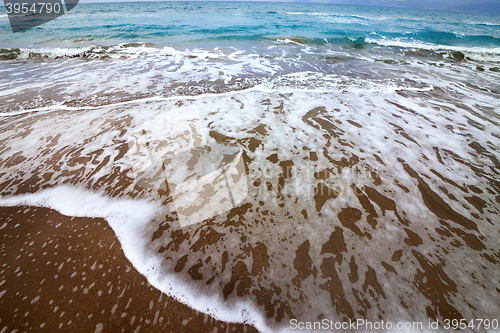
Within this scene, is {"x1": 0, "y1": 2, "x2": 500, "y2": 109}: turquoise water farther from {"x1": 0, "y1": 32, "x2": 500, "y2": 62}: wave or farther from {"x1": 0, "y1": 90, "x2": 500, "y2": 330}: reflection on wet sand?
{"x1": 0, "y1": 90, "x2": 500, "y2": 330}: reflection on wet sand

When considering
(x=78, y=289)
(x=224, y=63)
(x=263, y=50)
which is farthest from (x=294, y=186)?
(x=263, y=50)

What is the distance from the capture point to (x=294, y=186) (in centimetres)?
314

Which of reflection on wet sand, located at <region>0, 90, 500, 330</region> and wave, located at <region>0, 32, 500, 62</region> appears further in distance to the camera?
wave, located at <region>0, 32, 500, 62</region>

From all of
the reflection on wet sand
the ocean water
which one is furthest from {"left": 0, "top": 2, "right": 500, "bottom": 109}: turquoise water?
the reflection on wet sand

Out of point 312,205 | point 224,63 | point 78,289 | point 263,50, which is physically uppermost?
point 263,50

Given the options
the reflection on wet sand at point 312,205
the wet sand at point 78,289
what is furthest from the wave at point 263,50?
the wet sand at point 78,289

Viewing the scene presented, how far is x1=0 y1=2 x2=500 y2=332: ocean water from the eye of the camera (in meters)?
2.03

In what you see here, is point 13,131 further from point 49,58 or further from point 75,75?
point 49,58

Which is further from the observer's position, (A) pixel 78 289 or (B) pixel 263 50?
(B) pixel 263 50

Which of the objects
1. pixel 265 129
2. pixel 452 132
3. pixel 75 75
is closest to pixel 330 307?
pixel 265 129

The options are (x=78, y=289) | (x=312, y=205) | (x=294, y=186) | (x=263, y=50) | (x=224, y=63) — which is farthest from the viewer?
(x=263, y=50)

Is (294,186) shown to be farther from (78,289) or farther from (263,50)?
(263,50)

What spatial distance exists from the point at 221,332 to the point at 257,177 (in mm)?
2052

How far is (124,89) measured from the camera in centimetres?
Answer: 637
